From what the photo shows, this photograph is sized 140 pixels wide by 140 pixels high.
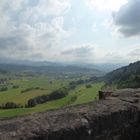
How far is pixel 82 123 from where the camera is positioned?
5664mm

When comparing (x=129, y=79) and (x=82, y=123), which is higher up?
(x=82, y=123)

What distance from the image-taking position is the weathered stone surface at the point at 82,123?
4.94m

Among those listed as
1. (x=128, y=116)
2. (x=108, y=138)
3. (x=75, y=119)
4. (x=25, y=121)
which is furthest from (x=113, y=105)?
(x=25, y=121)

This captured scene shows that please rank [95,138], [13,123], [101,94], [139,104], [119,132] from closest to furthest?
[13,123], [95,138], [119,132], [139,104], [101,94]

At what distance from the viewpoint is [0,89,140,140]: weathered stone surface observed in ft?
16.2

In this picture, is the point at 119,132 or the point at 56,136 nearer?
the point at 56,136

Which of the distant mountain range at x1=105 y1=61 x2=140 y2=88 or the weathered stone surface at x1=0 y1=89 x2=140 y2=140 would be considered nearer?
the weathered stone surface at x1=0 y1=89 x2=140 y2=140

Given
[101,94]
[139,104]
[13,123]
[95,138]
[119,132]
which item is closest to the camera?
[13,123]

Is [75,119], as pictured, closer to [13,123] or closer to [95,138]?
[95,138]

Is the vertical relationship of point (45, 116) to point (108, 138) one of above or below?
above

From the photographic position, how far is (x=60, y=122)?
5.43 metres

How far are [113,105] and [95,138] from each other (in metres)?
1.16

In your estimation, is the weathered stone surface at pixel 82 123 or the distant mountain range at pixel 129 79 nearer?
the weathered stone surface at pixel 82 123

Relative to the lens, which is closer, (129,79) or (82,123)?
(82,123)
